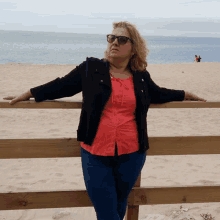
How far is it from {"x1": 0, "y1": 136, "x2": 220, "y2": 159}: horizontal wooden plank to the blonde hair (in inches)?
22.6

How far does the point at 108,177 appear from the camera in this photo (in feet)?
5.96

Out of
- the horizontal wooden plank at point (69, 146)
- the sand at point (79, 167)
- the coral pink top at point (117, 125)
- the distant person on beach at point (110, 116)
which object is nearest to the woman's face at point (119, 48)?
the distant person on beach at point (110, 116)

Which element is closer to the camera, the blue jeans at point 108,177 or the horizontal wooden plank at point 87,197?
the blue jeans at point 108,177

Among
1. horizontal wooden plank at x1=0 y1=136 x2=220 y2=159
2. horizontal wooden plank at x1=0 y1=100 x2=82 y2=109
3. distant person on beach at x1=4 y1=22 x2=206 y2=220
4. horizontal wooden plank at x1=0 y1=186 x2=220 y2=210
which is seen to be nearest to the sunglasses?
distant person on beach at x1=4 y1=22 x2=206 y2=220

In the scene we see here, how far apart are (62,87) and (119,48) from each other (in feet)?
1.58

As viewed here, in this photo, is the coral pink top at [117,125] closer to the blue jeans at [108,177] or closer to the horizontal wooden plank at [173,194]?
the blue jeans at [108,177]

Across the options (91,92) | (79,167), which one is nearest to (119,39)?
(91,92)

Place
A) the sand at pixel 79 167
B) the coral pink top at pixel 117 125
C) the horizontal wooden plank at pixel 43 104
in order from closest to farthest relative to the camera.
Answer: the coral pink top at pixel 117 125
the horizontal wooden plank at pixel 43 104
the sand at pixel 79 167

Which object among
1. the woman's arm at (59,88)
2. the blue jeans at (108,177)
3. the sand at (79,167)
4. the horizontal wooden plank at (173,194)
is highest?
the woman's arm at (59,88)

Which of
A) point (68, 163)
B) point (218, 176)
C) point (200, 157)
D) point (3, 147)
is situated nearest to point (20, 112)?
point (68, 163)

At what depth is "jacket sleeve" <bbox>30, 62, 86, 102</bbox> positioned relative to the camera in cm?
185

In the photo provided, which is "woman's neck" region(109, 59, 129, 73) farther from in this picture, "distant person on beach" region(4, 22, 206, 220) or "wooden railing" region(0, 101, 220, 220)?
"wooden railing" region(0, 101, 220, 220)

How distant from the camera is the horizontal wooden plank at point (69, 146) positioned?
2.03 metres

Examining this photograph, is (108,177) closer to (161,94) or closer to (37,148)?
(37,148)
